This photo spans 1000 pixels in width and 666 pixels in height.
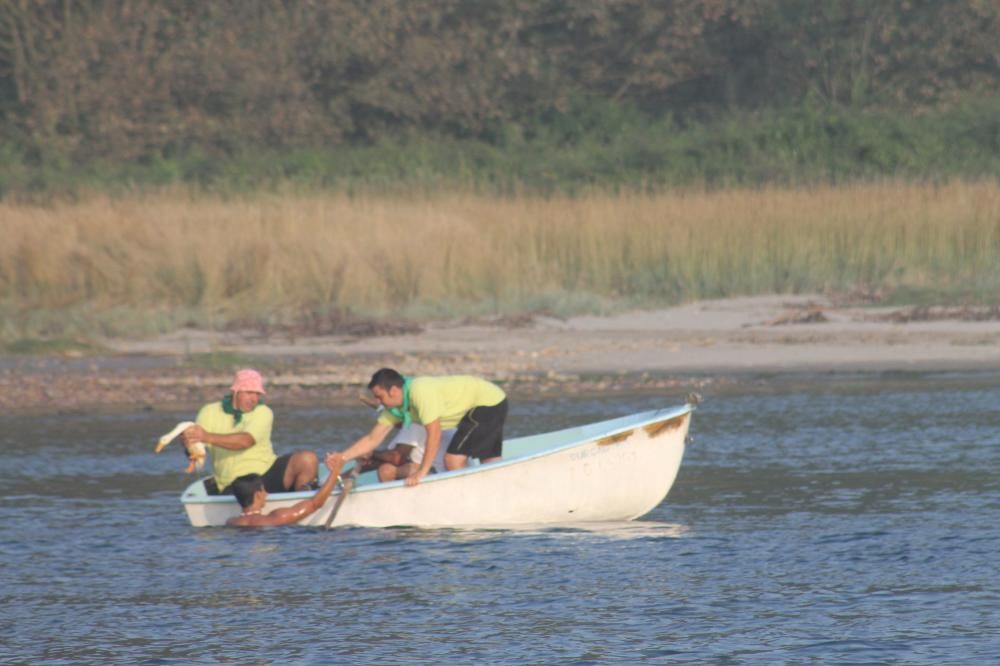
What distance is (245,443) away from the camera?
12062 millimetres

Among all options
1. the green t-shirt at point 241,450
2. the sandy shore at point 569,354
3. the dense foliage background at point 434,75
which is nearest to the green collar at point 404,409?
the green t-shirt at point 241,450

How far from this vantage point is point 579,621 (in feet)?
32.0

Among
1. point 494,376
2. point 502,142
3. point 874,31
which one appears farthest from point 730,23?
point 494,376

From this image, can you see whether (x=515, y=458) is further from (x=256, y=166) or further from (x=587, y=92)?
(x=587, y=92)

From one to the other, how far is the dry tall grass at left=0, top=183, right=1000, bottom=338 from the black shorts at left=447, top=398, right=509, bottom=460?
11219mm

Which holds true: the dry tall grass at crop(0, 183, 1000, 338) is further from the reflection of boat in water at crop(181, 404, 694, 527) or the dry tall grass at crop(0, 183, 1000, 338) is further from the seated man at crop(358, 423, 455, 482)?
the reflection of boat in water at crop(181, 404, 694, 527)

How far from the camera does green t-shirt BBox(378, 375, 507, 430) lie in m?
12.0

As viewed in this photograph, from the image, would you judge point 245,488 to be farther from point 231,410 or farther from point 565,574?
point 565,574

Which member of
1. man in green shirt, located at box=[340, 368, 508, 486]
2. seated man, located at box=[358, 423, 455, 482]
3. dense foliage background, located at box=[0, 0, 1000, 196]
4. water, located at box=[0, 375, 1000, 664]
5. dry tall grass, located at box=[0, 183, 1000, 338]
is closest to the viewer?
water, located at box=[0, 375, 1000, 664]

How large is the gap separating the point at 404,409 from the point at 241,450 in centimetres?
103

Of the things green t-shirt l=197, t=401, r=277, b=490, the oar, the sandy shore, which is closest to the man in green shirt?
the oar

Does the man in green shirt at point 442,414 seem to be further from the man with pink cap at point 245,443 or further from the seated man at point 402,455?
the man with pink cap at point 245,443

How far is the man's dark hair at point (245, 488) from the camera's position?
12.1m

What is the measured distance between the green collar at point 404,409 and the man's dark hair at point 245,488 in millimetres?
937
